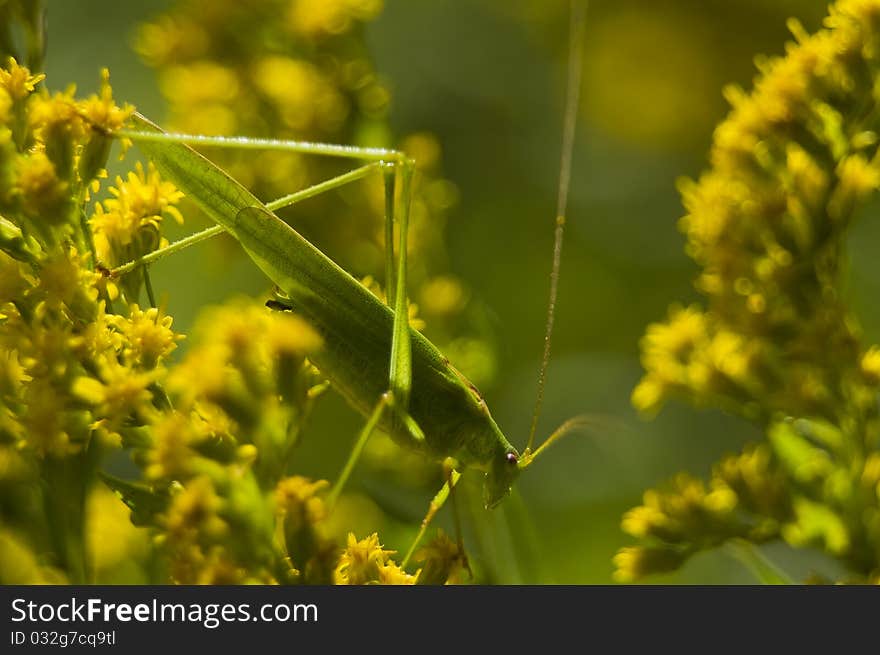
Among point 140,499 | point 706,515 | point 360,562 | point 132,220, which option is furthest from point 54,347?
point 706,515

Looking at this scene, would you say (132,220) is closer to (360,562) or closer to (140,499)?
(140,499)

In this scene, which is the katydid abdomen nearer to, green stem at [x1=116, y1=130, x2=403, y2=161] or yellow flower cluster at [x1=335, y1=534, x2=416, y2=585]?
green stem at [x1=116, y1=130, x2=403, y2=161]

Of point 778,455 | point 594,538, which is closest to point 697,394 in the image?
point 778,455

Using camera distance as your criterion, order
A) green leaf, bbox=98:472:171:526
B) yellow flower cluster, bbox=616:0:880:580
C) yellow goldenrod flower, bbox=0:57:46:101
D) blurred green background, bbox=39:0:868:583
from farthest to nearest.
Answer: blurred green background, bbox=39:0:868:583 < yellow flower cluster, bbox=616:0:880:580 < yellow goldenrod flower, bbox=0:57:46:101 < green leaf, bbox=98:472:171:526

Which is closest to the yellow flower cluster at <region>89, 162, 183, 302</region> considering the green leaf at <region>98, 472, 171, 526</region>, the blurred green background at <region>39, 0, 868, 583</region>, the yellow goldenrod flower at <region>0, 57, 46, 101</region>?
the yellow goldenrod flower at <region>0, 57, 46, 101</region>

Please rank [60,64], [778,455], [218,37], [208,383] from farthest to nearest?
1. [60,64]
2. [218,37]
3. [778,455]
4. [208,383]

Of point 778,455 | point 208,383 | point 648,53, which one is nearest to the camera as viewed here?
point 208,383
